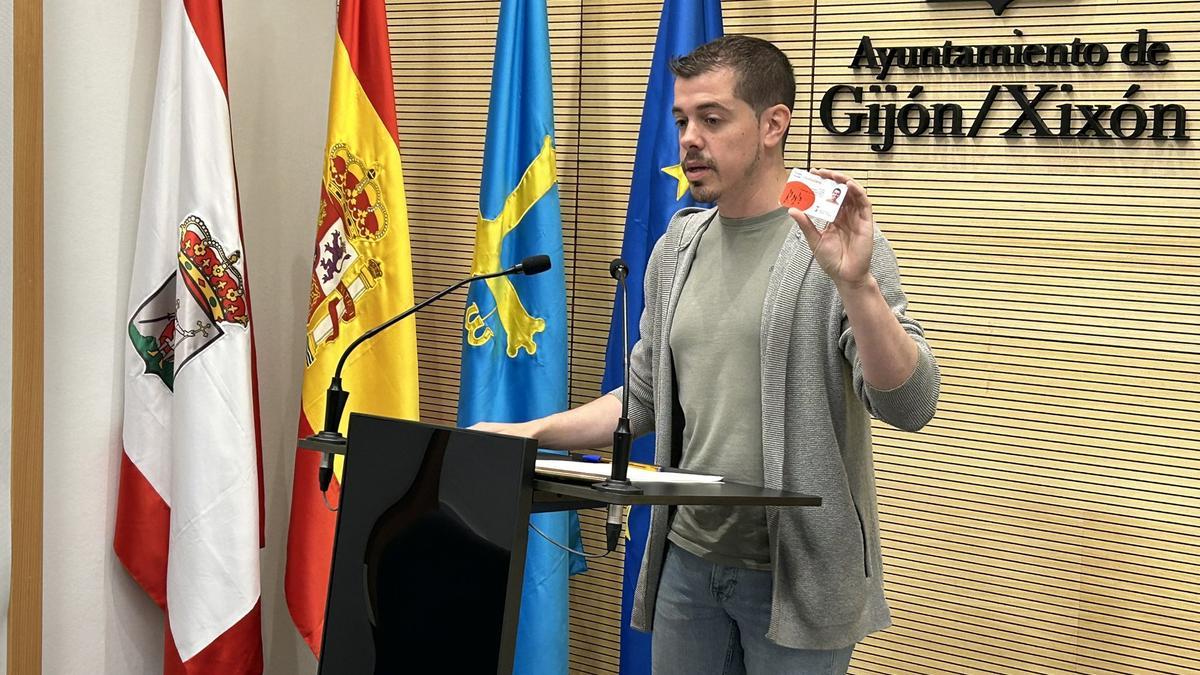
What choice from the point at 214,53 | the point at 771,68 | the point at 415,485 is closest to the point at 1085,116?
the point at 771,68

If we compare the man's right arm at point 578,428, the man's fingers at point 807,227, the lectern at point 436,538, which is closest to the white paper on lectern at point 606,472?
the lectern at point 436,538

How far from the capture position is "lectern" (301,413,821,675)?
1585 millimetres

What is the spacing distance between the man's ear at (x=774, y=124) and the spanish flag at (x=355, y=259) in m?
1.44

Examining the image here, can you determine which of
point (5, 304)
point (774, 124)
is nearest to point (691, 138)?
point (774, 124)

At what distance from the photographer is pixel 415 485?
1768 mm

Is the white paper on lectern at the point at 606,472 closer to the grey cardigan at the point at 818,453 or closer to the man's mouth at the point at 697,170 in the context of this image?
the grey cardigan at the point at 818,453

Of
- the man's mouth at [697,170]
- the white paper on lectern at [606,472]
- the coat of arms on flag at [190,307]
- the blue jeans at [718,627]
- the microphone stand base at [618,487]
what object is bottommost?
the blue jeans at [718,627]

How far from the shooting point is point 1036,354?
9.04ft

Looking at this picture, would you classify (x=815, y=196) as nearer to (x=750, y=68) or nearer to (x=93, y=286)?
(x=750, y=68)

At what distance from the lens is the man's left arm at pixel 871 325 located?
5.55ft

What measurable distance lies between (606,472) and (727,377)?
35 centimetres

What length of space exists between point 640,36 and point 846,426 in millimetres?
1662

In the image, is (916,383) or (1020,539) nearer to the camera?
(916,383)

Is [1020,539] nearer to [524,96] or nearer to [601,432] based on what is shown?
[601,432]
